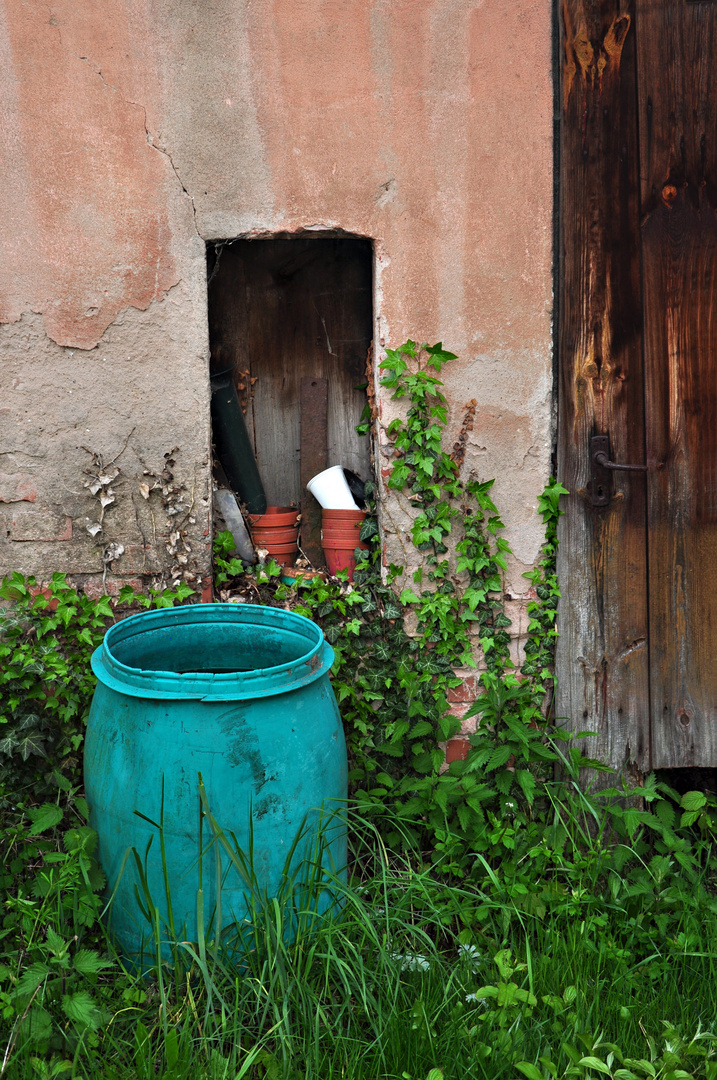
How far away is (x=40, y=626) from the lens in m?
2.25

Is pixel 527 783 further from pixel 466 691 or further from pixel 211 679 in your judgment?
pixel 211 679

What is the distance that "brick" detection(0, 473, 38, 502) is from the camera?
2.24 meters

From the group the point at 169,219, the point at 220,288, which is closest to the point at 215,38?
the point at 169,219

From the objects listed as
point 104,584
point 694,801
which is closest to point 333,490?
point 104,584

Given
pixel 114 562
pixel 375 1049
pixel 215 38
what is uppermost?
pixel 215 38

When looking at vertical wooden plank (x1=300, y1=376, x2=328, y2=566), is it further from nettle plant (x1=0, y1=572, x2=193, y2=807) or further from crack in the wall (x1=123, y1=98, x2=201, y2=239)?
crack in the wall (x1=123, y1=98, x2=201, y2=239)

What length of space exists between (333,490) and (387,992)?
4.80ft

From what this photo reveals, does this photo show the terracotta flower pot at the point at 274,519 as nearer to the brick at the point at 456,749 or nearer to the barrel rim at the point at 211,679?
the barrel rim at the point at 211,679

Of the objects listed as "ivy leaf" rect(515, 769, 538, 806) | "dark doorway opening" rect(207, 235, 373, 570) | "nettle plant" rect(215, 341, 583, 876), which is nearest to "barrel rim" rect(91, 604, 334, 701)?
"nettle plant" rect(215, 341, 583, 876)

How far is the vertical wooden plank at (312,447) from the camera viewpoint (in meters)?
2.70

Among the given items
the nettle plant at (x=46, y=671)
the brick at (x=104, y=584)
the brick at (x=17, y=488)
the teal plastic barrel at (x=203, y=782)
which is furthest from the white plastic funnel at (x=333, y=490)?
the brick at (x=17, y=488)

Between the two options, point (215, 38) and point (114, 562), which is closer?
point (215, 38)

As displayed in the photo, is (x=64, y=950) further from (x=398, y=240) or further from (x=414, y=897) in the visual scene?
(x=398, y=240)

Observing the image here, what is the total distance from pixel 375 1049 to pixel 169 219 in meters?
2.17
